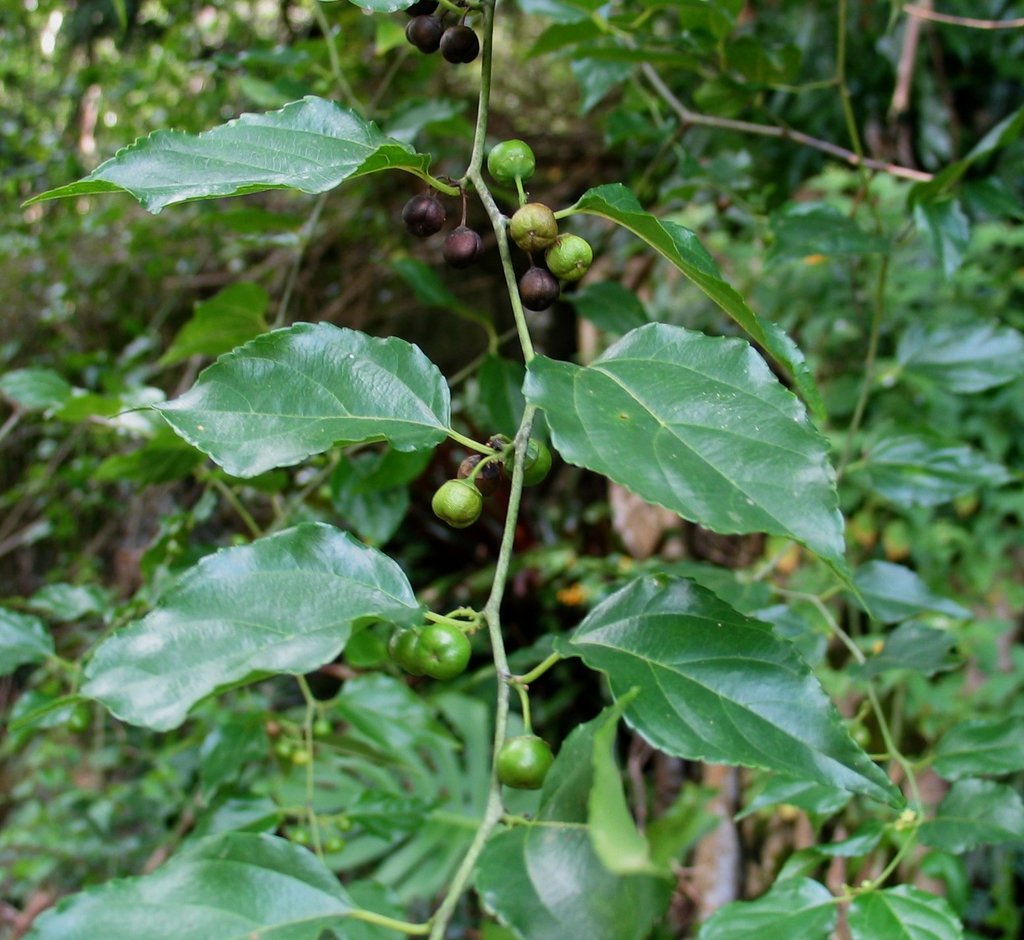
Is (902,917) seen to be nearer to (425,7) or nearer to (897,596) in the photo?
(897,596)

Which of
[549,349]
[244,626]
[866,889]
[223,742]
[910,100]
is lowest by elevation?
[549,349]

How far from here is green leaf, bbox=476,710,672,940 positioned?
1.37 feet

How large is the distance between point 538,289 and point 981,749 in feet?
2.03

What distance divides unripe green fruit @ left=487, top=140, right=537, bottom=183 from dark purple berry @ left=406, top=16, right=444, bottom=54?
125mm

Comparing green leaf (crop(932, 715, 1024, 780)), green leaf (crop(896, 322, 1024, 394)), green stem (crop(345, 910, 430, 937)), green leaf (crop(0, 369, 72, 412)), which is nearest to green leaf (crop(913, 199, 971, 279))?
green leaf (crop(896, 322, 1024, 394))

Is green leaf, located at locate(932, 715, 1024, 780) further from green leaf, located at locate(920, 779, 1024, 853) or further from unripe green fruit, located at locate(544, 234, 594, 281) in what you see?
unripe green fruit, located at locate(544, 234, 594, 281)

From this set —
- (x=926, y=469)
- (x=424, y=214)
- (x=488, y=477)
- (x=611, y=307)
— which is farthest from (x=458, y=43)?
(x=926, y=469)

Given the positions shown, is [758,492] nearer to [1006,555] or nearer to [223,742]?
[223,742]

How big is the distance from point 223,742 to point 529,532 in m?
1.83

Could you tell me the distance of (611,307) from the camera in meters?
1.12

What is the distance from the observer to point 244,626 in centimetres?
49

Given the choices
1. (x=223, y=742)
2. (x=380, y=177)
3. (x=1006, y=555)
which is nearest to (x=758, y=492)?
(x=223, y=742)

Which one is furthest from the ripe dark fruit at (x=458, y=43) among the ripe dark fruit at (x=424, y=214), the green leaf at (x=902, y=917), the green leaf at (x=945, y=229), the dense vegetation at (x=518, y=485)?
the green leaf at (x=902, y=917)

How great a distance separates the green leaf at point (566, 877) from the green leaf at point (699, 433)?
12cm
